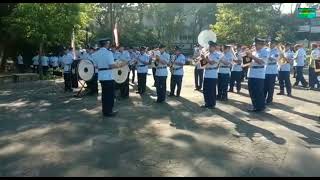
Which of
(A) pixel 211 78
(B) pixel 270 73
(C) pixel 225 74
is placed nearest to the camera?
(A) pixel 211 78

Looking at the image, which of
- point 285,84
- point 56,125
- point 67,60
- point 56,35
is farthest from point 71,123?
point 56,35

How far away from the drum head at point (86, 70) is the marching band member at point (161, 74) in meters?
2.22

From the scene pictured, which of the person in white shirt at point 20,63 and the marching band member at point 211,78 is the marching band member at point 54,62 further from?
the marching band member at point 211,78

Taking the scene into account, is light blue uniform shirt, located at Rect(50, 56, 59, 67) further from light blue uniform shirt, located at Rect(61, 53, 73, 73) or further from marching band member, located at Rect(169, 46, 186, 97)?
marching band member, located at Rect(169, 46, 186, 97)

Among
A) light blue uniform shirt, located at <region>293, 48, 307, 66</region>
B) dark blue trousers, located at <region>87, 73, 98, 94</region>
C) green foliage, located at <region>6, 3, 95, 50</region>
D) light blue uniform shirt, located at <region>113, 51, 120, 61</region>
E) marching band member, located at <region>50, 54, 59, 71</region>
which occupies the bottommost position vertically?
dark blue trousers, located at <region>87, 73, 98, 94</region>

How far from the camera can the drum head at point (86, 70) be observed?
15695mm

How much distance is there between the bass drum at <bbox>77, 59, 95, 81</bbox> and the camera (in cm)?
1570

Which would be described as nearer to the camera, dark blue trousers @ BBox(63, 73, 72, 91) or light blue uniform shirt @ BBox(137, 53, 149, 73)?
light blue uniform shirt @ BBox(137, 53, 149, 73)

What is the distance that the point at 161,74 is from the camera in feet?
49.5

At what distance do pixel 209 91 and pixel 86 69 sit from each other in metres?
4.55

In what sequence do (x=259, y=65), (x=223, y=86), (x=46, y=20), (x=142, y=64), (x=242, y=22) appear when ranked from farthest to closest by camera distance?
(x=242, y=22) → (x=46, y=20) → (x=142, y=64) → (x=223, y=86) → (x=259, y=65)

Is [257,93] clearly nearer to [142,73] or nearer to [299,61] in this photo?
[142,73]

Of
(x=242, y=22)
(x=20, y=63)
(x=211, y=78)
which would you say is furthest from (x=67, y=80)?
(x=242, y=22)

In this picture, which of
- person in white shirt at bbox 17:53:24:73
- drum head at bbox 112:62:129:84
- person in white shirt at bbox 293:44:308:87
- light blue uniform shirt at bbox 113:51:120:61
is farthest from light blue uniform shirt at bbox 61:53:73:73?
person in white shirt at bbox 17:53:24:73
